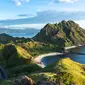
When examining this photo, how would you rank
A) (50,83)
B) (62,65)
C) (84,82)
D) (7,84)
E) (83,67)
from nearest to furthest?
(50,83), (7,84), (84,82), (62,65), (83,67)

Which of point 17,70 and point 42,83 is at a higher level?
point 42,83

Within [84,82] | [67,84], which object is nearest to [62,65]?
[84,82]

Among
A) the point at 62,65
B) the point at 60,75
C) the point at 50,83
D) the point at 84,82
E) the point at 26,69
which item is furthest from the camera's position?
the point at 26,69

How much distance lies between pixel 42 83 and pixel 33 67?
10960 cm

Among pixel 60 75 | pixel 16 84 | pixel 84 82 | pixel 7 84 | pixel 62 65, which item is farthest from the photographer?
pixel 62 65

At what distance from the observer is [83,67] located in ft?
519

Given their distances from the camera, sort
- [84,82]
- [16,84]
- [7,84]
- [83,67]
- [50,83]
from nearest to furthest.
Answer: [50,83]
[16,84]
[7,84]
[84,82]
[83,67]

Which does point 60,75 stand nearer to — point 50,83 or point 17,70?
point 50,83

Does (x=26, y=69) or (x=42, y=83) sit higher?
(x=42, y=83)

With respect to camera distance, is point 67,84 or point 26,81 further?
point 67,84

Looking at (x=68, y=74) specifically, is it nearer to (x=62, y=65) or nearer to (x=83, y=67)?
(x=62, y=65)

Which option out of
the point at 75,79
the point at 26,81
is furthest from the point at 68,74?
the point at 26,81

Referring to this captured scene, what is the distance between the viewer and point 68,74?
100 meters

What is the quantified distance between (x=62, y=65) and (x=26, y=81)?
6787 centimetres
